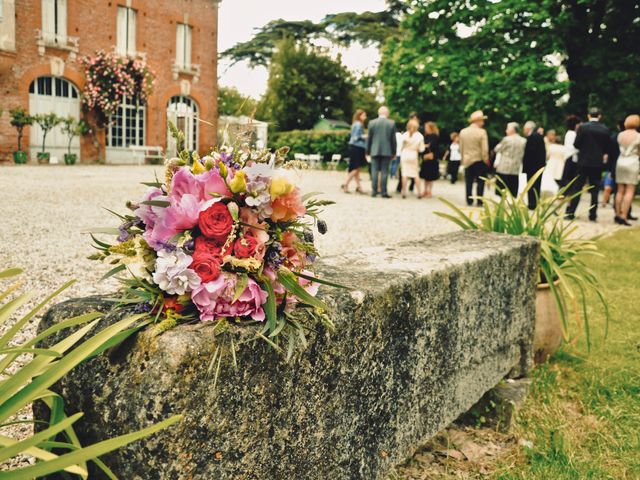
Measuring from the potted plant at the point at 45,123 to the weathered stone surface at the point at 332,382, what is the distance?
825 inches

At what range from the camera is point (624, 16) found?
62.8 feet

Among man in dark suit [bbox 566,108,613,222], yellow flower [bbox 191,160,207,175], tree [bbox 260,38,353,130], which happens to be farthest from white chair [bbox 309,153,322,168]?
yellow flower [bbox 191,160,207,175]

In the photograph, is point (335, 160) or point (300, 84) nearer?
point (335, 160)

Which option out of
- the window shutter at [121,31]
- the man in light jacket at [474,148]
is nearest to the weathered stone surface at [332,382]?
the man in light jacket at [474,148]

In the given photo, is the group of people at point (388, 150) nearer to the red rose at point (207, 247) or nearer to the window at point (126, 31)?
the red rose at point (207, 247)

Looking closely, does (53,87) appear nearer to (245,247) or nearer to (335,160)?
(335,160)

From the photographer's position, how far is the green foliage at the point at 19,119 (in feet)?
66.3

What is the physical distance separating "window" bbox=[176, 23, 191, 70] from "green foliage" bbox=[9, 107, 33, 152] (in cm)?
751

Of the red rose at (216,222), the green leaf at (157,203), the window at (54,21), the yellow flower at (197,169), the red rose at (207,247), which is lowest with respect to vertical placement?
the red rose at (207,247)

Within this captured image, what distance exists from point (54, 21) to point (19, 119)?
14.9ft

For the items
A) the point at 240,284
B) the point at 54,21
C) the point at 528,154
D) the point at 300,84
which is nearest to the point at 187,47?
the point at 54,21

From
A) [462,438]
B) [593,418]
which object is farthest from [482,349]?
[593,418]

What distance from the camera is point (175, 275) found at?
4.86 feet

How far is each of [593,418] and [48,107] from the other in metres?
23.1
